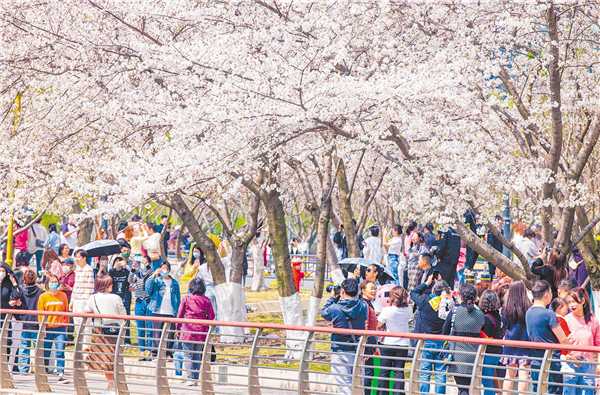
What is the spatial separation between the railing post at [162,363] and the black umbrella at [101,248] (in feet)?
18.1

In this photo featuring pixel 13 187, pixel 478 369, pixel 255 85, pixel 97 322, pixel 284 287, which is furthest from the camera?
pixel 13 187

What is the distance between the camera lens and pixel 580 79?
41.5ft

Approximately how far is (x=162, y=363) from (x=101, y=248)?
5.83 meters

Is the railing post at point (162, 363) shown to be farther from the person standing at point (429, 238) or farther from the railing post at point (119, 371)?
the person standing at point (429, 238)

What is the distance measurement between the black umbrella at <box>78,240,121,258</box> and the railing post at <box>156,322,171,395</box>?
18.1ft

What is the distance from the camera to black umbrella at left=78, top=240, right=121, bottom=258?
1457cm

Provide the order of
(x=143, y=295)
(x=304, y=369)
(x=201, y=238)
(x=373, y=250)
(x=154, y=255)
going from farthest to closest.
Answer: (x=373, y=250), (x=154, y=255), (x=201, y=238), (x=143, y=295), (x=304, y=369)

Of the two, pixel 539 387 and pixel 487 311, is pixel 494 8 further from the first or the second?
pixel 539 387

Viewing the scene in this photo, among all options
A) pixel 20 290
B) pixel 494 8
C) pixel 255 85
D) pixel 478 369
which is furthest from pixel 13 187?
pixel 478 369

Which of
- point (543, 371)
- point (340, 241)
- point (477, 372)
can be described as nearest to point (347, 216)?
point (340, 241)

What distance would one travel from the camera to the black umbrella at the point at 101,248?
1457cm

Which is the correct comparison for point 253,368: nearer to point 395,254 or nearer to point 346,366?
point 346,366

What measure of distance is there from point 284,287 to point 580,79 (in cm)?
598

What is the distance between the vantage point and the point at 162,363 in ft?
30.9
